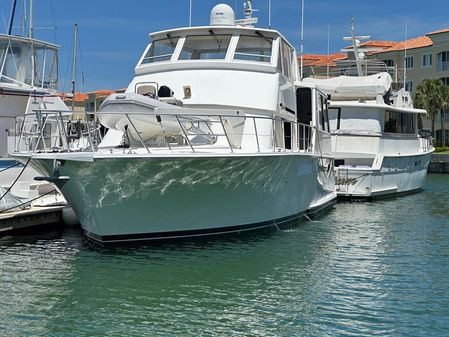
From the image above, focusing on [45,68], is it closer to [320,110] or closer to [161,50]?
[161,50]

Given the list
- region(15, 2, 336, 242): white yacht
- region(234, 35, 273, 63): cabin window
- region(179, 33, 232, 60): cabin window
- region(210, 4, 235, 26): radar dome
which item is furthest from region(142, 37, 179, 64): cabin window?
region(234, 35, 273, 63): cabin window

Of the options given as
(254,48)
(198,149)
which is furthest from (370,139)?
(198,149)

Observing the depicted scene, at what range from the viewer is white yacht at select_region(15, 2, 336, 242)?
10492mm

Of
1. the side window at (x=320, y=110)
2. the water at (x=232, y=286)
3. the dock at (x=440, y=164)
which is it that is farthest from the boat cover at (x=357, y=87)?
the dock at (x=440, y=164)

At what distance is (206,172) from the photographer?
421 inches

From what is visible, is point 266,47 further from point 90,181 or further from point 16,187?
point 16,187

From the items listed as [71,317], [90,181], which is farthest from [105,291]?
[90,181]

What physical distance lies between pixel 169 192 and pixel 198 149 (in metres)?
1.10

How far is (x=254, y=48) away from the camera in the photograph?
14.1 m

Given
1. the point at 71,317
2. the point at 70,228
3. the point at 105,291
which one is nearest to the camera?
the point at 71,317

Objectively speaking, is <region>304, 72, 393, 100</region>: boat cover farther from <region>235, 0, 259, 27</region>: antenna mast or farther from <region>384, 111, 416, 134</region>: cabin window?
<region>235, 0, 259, 27</region>: antenna mast

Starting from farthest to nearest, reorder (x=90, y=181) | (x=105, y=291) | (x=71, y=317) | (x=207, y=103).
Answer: (x=207, y=103), (x=90, y=181), (x=105, y=291), (x=71, y=317)

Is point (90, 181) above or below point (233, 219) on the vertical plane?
above

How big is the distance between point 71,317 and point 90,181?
328cm
